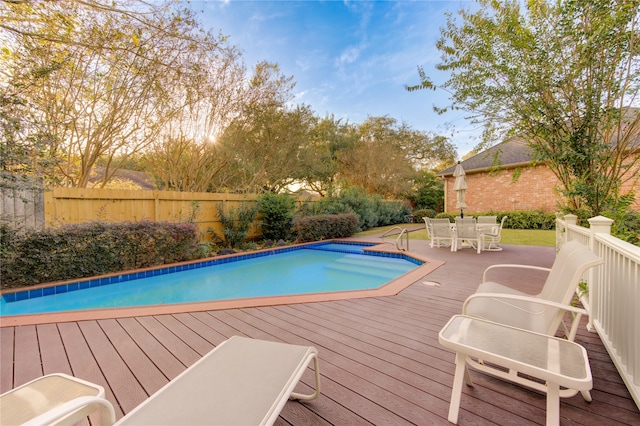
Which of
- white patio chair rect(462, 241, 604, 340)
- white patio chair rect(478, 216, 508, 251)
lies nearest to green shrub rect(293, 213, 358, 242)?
white patio chair rect(478, 216, 508, 251)

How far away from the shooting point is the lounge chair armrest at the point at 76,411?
0.89 meters

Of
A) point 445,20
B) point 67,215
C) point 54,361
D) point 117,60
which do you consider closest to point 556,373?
point 54,361

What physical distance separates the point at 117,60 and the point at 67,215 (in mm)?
3448

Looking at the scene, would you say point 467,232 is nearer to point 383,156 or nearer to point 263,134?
point 263,134

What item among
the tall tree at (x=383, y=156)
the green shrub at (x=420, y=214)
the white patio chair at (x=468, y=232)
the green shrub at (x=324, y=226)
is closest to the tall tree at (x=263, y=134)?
the green shrub at (x=324, y=226)

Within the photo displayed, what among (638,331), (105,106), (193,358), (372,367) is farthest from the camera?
(105,106)

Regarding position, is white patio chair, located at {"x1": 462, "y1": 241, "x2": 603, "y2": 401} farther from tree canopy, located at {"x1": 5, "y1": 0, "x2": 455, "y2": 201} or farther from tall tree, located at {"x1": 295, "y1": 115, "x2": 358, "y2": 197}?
tall tree, located at {"x1": 295, "y1": 115, "x2": 358, "y2": 197}

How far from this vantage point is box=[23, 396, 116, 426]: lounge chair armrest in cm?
89

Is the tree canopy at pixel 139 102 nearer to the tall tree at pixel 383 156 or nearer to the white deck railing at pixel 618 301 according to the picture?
the white deck railing at pixel 618 301

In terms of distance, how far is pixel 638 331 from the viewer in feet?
5.25

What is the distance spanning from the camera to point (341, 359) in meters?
2.25

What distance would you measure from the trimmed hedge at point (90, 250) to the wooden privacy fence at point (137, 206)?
766 mm

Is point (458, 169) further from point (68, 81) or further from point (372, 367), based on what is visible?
point (68, 81)

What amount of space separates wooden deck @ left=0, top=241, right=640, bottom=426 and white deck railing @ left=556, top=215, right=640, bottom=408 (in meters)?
0.14
